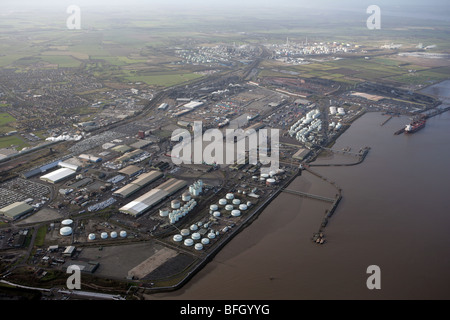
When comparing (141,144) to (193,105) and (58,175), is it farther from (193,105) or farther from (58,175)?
(193,105)

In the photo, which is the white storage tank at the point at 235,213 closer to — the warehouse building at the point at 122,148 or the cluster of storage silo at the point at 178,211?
the cluster of storage silo at the point at 178,211

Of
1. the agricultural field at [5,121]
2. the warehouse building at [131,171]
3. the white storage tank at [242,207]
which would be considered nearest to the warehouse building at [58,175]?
the warehouse building at [131,171]

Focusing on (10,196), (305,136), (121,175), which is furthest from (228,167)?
(10,196)

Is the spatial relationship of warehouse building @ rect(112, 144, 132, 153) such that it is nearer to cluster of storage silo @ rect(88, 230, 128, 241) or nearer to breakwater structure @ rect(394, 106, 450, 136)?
cluster of storage silo @ rect(88, 230, 128, 241)

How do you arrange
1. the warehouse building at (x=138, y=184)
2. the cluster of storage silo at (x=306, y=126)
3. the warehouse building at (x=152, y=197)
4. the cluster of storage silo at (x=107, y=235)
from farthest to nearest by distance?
the cluster of storage silo at (x=306, y=126)
the warehouse building at (x=138, y=184)
the warehouse building at (x=152, y=197)
the cluster of storage silo at (x=107, y=235)

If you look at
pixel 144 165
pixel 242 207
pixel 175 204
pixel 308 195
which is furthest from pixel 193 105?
pixel 242 207

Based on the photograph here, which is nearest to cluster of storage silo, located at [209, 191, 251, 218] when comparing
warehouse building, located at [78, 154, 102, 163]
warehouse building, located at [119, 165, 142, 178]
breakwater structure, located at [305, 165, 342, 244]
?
breakwater structure, located at [305, 165, 342, 244]
